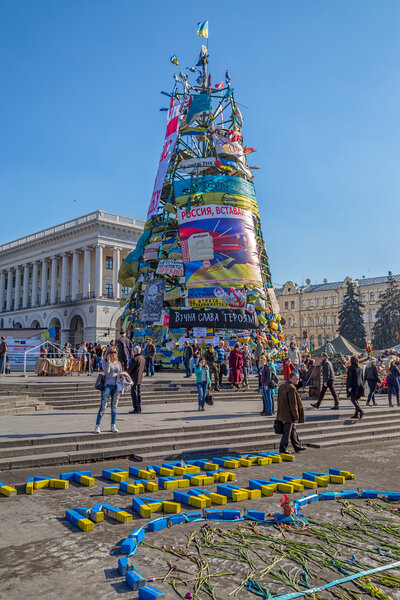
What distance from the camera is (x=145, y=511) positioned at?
581 centimetres

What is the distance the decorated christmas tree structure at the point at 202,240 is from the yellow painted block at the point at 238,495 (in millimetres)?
21150

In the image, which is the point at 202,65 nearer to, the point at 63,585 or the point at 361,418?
the point at 361,418

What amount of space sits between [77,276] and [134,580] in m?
61.3

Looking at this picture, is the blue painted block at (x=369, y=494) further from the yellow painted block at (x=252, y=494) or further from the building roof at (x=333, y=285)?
the building roof at (x=333, y=285)

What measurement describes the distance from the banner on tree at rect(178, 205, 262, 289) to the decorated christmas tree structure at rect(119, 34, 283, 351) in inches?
2.2

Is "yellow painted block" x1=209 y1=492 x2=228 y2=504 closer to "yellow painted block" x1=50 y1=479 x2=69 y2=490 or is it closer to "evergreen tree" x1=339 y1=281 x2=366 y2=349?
"yellow painted block" x1=50 y1=479 x2=69 y2=490

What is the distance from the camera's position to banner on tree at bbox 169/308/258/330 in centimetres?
2781

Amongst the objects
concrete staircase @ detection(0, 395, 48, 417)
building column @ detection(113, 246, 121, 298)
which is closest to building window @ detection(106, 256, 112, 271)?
building column @ detection(113, 246, 121, 298)

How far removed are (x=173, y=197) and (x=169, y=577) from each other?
1144 inches

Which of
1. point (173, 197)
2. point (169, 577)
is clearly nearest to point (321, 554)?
point (169, 577)

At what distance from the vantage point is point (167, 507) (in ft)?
19.7

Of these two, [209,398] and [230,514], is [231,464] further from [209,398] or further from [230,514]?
[209,398]

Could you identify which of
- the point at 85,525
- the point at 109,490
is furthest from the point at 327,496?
the point at 85,525

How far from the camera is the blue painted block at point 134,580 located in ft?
13.0
